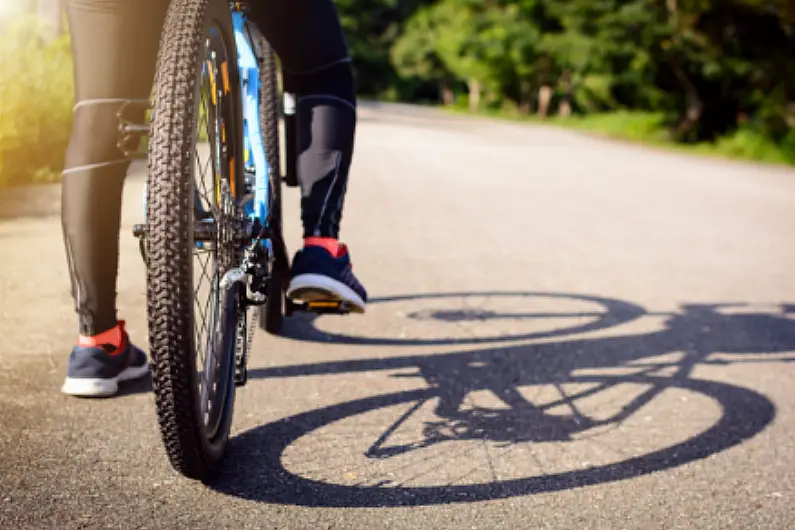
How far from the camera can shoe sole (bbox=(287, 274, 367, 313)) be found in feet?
8.71

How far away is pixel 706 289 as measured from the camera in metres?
5.16

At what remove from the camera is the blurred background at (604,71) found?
8.27 metres

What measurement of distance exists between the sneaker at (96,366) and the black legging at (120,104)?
5 cm

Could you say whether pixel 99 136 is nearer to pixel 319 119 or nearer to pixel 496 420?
pixel 319 119

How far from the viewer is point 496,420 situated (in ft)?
Result: 9.40

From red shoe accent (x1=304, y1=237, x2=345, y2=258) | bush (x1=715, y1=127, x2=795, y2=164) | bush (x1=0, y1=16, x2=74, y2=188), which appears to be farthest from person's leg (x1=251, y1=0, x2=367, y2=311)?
bush (x1=715, y1=127, x2=795, y2=164)

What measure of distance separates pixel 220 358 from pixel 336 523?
58 cm

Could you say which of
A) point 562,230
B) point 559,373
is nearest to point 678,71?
point 562,230

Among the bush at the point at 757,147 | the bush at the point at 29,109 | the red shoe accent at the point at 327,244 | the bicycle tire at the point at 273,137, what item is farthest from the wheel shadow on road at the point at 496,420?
the bush at the point at 757,147

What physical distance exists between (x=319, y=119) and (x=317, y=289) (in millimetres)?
499

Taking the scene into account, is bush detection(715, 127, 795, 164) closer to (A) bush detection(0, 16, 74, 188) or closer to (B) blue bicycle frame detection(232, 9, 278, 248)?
(A) bush detection(0, 16, 74, 188)

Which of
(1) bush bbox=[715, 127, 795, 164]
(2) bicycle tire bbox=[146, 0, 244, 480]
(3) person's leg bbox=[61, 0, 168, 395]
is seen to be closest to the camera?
(2) bicycle tire bbox=[146, 0, 244, 480]

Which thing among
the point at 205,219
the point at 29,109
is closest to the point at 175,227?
the point at 205,219

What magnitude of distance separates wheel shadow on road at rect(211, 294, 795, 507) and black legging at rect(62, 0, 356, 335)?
24.0 inches
